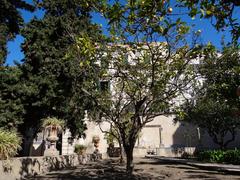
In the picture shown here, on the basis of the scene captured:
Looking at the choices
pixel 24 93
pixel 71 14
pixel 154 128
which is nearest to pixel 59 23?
pixel 71 14

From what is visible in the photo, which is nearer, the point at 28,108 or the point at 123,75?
the point at 123,75

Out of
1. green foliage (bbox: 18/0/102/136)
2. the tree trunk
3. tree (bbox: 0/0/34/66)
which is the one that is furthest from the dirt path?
tree (bbox: 0/0/34/66)

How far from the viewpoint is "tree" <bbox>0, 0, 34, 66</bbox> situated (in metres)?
16.7

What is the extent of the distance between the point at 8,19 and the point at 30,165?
9.72 meters

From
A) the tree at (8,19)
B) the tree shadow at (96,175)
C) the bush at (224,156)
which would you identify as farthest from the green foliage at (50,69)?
the bush at (224,156)

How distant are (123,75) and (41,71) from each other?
31.9ft

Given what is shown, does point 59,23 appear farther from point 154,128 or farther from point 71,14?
point 154,128

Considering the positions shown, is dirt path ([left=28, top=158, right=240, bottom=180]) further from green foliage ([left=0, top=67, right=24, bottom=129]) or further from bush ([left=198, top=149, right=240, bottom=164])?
bush ([left=198, top=149, right=240, bottom=164])

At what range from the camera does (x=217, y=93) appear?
54.2 feet

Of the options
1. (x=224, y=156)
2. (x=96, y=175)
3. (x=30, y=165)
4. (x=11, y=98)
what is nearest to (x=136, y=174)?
(x=96, y=175)

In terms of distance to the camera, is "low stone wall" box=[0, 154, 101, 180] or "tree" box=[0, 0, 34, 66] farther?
"tree" box=[0, 0, 34, 66]

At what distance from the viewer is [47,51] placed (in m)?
18.9

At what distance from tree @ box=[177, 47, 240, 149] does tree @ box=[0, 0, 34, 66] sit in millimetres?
10855

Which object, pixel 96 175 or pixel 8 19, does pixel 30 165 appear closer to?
pixel 96 175
